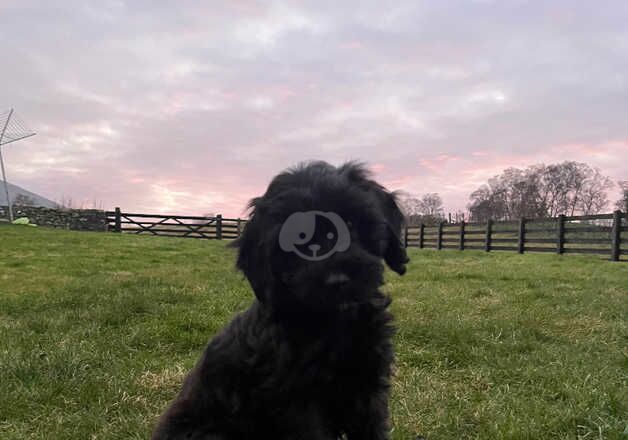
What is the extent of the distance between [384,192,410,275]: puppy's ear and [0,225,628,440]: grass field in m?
0.78

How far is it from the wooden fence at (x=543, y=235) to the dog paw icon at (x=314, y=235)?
37.8 feet

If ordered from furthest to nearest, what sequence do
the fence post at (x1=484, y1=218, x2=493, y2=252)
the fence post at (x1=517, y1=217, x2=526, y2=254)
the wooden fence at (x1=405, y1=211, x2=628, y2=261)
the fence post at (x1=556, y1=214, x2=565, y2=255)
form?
1. the fence post at (x1=484, y1=218, x2=493, y2=252)
2. the fence post at (x1=517, y1=217, x2=526, y2=254)
3. the fence post at (x1=556, y1=214, x2=565, y2=255)
4. the wooden fence at (x1=405, y1=211, x2=628, y2=261)

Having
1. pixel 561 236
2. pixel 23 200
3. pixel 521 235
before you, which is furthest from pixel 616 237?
pixel 23 200

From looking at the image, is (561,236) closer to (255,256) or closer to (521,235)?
(521,235)

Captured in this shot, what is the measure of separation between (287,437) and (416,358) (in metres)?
3.14

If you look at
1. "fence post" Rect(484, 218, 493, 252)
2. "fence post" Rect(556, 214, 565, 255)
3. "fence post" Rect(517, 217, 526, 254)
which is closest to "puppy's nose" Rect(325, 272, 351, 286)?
"fence post" Rect(556, 214, 565, 255)

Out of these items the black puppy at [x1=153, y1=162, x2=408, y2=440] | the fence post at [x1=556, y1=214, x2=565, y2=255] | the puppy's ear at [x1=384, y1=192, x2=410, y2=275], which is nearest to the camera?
the black puppy at [x1=153, y1=162, x2=408, y2=440]

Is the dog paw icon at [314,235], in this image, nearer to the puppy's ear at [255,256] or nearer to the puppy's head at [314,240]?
the puppy's head at [314,240]

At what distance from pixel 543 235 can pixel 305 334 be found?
2433 centimetres

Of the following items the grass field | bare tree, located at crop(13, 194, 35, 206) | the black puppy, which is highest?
bare tree, located at crop(13, 194, 35, 206)

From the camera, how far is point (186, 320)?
6.34 m

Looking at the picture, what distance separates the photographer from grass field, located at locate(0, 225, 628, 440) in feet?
12.1

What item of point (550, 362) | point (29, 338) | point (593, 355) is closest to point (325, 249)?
point (550, 362)

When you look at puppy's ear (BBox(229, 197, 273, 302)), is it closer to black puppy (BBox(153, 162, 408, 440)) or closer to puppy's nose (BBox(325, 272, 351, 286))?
black puppy (BBox(153, 162, 408, 440))
